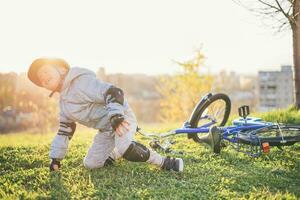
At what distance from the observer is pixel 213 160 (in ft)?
18.6

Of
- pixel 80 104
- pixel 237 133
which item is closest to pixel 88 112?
pixel 80 104

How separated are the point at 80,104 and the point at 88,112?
0.44 feet

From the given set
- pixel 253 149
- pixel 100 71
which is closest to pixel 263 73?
pixel 100 71

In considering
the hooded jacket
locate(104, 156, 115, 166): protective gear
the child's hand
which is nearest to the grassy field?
locate(104, 156, 115, 166): protective gear

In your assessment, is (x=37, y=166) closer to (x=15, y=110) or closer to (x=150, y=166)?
(x=150, y=166)

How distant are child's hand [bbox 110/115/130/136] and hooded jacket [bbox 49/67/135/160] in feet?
1.52

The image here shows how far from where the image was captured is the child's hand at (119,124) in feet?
15.0

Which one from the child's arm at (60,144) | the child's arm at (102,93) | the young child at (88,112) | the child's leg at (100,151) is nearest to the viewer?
the child's arm at (102,93)

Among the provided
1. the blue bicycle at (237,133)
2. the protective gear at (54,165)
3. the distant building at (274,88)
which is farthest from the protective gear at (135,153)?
the distant building at (274,88)

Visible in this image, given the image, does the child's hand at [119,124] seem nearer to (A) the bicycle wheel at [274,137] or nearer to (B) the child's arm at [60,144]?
(B) the child's arm at [60,144]

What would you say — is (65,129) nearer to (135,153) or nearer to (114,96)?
(114,96)

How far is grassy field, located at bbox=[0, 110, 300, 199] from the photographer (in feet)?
14.0

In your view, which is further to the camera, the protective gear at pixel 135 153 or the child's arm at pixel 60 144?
the child's arm at pixel 60 144

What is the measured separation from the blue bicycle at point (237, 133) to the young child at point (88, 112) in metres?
1.02
